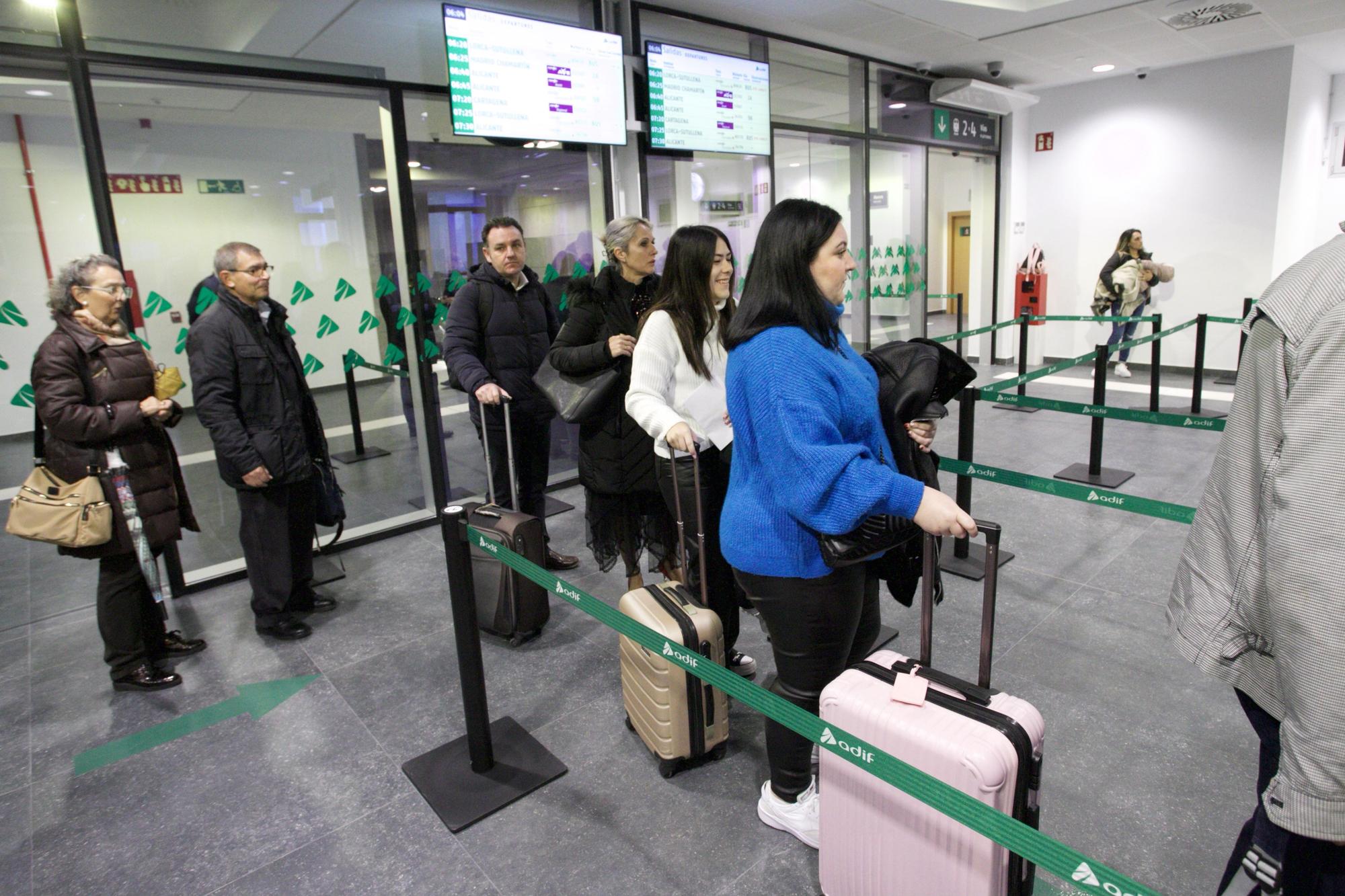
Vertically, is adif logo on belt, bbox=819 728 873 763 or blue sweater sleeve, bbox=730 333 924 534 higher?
blue sweater sleeve, bbox=730 333 924 534

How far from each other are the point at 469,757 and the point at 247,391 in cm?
166

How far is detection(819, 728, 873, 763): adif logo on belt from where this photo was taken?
129cm

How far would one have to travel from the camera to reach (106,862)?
7.03 ft

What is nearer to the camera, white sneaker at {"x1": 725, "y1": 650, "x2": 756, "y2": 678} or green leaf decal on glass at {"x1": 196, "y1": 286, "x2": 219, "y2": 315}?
white sneaker at {"x1": 725, "y1": 650, "x2": 756, "y2": 678}

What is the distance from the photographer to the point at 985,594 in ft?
4.85

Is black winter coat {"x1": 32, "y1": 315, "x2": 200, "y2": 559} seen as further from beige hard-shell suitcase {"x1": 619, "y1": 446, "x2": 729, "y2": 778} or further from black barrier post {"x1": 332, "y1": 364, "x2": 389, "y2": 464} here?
beige hard-shell suitcase {"x1": 619, "y1": 446, "x2": 729, "y2": 778}

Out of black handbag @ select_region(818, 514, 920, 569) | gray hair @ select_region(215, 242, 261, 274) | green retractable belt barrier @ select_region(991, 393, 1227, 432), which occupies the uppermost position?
gray hair @ select_region(215, 242, 261, 274)

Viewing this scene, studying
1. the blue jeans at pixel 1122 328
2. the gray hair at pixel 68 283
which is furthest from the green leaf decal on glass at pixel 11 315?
the blue jeans at pixel 1122 328

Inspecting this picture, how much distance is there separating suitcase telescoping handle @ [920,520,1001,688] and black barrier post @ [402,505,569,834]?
1.17 metres

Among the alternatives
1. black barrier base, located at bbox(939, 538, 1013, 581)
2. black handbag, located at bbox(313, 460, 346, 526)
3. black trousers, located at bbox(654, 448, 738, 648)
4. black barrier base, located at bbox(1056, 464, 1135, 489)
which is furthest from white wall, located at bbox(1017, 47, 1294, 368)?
black handbag, located at bbox(313, 460, 346, 526)

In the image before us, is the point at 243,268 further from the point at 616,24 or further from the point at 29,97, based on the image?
the point at 616,24

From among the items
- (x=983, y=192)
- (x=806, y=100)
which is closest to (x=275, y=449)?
(x=806, y=100)

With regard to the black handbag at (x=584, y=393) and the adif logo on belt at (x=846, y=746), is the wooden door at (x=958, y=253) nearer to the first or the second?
the black handbag at (x=584, y=393)

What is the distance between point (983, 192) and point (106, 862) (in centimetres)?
990
